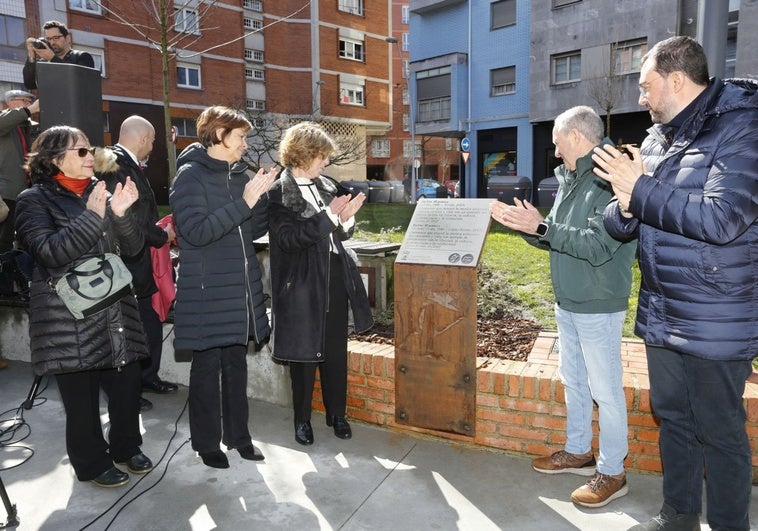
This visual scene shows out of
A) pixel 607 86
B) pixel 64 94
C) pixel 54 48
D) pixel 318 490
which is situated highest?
pixel 607 86

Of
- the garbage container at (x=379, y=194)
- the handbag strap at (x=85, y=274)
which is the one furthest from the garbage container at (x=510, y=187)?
the handbag strap at (x=85, y=274)

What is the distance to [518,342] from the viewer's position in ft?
14.7

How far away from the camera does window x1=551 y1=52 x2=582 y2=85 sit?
24.1 meters

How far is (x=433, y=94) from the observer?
3002 centimetres

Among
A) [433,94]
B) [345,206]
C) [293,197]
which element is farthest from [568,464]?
[433,94]

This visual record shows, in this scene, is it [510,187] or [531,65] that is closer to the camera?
[510,187]

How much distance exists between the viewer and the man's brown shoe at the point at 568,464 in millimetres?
3354

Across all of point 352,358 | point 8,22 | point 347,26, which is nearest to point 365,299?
point 352,358

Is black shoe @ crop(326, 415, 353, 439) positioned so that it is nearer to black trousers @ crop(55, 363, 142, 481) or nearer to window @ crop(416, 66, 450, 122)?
black trousers @ crop(55, 363, 142, 481)

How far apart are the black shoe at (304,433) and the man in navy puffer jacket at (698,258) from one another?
2065 millimetres

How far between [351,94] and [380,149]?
16040mm

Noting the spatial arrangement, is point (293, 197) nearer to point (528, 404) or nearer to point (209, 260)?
point (209, 260)

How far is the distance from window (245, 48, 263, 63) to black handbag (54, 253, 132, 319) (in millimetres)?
31939

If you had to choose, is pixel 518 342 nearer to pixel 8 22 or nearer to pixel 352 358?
pixel 352 358
